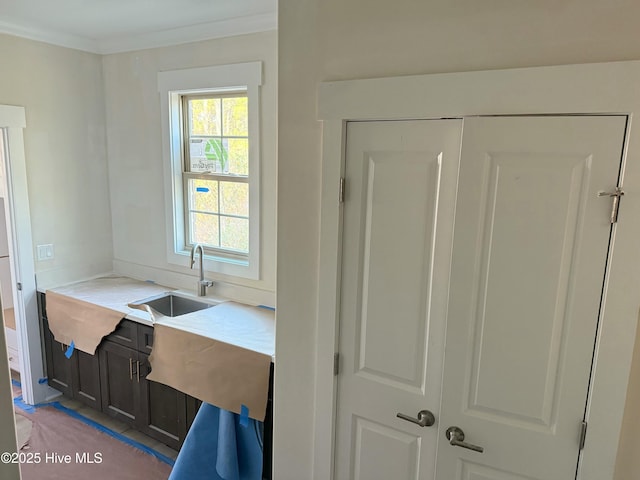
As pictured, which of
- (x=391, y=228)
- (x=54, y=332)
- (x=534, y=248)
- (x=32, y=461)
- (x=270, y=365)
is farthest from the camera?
(x=54, y=332)

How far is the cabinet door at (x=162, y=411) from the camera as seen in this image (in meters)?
2.74

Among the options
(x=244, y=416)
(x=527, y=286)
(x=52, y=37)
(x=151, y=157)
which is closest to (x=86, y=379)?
(x=244, y=416)

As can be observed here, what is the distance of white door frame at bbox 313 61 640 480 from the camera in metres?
1.19

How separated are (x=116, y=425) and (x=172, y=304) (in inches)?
36.9

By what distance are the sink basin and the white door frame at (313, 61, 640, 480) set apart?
6.40 ft

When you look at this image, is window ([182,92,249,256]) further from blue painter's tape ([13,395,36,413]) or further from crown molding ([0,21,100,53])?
blue painter's tape ([13,395,36,413])

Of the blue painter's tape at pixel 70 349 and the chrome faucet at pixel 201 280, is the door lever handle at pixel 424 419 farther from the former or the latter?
the blue painter's tape at pixel 70 349

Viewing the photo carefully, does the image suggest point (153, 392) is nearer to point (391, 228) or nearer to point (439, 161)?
A: point (391, 228)

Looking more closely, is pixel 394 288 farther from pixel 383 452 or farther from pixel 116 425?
pixel 116 425

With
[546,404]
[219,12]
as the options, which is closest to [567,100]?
[546,404]

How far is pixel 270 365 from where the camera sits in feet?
7.53

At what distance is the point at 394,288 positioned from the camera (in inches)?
61.8

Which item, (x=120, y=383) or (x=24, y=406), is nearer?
(x=120, y=383)

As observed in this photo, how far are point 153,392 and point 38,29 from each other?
8.34 feet
